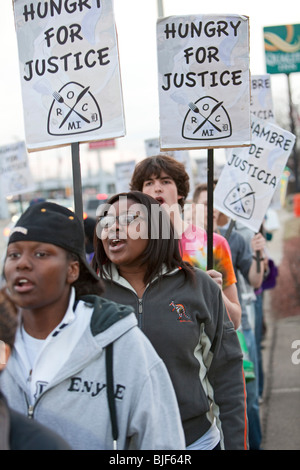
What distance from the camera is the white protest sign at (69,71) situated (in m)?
3.09

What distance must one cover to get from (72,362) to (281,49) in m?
10.8

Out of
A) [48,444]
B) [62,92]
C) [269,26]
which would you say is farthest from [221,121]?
[269,26]

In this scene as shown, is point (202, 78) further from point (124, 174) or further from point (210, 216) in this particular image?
point (124, 174)

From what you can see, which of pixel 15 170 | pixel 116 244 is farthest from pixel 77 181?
pixel 15 170

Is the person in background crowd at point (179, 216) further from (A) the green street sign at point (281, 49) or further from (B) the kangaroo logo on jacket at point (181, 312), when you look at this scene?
(A) the green street sign at point (281, 49)

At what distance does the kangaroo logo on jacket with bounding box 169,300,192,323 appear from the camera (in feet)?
8.64

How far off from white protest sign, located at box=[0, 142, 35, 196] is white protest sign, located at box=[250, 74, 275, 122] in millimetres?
3778

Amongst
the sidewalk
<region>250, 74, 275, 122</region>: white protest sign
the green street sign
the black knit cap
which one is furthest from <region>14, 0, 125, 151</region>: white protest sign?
the green street sign

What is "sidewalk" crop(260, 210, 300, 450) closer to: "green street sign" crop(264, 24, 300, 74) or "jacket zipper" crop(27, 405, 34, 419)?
"jacket zipper" crop(27, 405, 34, 419)

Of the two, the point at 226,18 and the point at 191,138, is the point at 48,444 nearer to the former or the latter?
the point at 191,138

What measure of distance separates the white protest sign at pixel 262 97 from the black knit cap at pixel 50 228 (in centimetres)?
487

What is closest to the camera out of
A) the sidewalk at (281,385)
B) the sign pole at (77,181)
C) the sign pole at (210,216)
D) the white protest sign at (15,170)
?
the sign pole at (77,181)

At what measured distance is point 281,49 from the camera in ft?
38.6

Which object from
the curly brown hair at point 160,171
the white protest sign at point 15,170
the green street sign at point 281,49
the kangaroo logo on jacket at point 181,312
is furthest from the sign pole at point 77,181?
the green street sign at point 281,49
